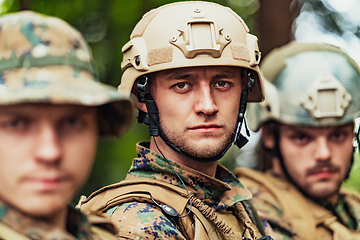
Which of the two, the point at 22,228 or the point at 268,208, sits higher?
the point at 22,228

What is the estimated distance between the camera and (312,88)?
4.54 metres

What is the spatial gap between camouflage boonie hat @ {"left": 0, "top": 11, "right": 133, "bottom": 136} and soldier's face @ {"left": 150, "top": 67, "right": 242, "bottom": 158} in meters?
1.21

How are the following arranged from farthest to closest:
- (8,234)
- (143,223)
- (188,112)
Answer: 1. (188,112)
2. (143,223)
3. (8,234)

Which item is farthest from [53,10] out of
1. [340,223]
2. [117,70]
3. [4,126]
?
[4,126]

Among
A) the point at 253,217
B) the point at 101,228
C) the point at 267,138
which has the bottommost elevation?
the point at 253,217

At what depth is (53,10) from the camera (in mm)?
5773

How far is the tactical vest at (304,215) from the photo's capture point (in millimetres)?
4367

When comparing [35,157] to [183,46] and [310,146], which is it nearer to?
[183,46]

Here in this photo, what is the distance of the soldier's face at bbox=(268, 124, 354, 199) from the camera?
14.7 ft

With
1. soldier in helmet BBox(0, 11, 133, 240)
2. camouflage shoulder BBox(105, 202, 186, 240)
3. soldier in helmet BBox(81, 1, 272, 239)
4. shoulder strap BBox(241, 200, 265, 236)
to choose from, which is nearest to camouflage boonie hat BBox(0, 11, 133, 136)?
soldier in helmet BBox(0, 11, 133, 240)

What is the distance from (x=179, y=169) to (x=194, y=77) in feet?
2.01

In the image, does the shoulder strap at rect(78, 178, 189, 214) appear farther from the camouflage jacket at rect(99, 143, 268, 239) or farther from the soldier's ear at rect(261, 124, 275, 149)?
the soldier's ear at rect(261, 124, 275, 149)

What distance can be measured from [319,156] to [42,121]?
330 cm

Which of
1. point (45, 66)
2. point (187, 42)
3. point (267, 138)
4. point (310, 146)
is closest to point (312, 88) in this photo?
point (310, 146)
